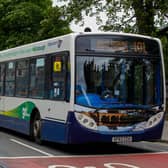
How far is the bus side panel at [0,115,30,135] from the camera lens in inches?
679

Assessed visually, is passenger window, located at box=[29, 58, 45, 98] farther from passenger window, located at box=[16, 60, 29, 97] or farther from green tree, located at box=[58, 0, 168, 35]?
green tree, located at box=[58, 0, 168, 35]

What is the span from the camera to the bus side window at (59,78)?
14.3 meters

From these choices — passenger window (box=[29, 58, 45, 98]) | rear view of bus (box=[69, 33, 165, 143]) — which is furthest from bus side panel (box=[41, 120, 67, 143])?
passenger window (box=[29, 58, 45, 98])

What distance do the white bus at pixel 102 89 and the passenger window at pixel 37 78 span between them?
19 cm

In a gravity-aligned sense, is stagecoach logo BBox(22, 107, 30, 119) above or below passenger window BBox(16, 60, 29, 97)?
below

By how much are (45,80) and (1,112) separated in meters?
5.18

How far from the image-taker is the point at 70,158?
13.5 metres

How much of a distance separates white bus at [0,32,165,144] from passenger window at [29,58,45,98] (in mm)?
185

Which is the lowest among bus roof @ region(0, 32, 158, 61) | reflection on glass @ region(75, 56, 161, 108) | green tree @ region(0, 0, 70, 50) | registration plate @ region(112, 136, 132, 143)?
registration plate @ region(112, 136, 132, 143)

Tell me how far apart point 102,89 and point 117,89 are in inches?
15.5

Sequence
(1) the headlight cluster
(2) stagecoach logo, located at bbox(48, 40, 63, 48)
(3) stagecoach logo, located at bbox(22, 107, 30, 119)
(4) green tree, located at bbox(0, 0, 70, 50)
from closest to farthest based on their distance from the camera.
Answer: (1) the headlight cluster, (2) stagecoach logo, located at bbox(48, 40, 63, 48), (3) stagecoach logo, located at bbox(22, 107, 30, 119), (4) green tree, located at bbox(0, 0, 70, 50)

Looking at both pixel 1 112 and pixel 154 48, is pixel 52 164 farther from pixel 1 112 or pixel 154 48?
pixel 1 112

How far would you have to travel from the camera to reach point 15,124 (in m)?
18.4

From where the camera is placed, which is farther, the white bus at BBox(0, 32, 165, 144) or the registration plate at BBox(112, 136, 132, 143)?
the registration plate at BBox(112, 136, 132, 143)
